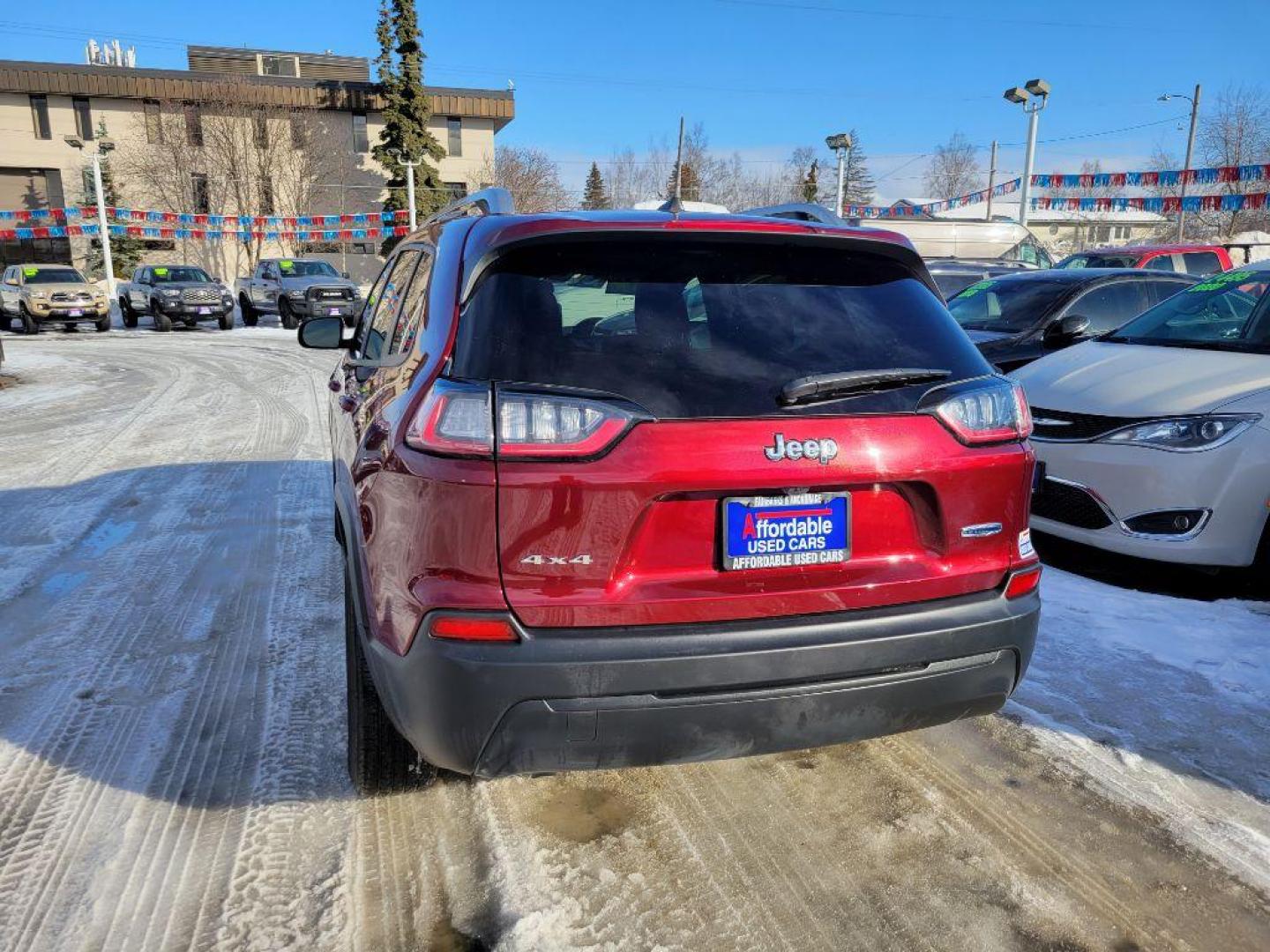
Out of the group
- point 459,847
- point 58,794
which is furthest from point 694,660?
point 58,794

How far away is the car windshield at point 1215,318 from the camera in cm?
498

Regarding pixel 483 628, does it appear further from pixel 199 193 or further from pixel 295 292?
pixel 199 193

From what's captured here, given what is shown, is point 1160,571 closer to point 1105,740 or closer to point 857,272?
point 1105,740

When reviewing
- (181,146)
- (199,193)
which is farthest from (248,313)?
(199,193)

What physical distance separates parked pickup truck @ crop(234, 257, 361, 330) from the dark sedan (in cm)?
1624

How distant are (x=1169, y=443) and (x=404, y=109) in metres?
45.5

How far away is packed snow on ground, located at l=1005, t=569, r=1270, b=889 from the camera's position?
270 centimetres

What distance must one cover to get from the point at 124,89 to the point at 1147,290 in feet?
155

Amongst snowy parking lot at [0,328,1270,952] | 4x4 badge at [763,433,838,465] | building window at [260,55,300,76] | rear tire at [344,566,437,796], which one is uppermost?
building window at [260,55,300,76]

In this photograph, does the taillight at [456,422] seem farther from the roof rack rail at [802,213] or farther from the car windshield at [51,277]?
the car windshield at [51,277]

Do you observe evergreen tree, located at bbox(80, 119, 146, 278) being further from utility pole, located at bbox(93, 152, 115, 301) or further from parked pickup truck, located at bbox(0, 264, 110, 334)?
parked pickup truck, located at bbox(0, 264, 110, 334)

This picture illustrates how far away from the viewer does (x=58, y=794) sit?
9.05ft

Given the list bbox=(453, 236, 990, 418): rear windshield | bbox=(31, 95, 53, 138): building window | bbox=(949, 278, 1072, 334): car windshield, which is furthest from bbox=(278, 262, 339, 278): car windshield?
bbox=(31, 95, 53, 138): building window

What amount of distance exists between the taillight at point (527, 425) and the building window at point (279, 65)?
2240 inches
